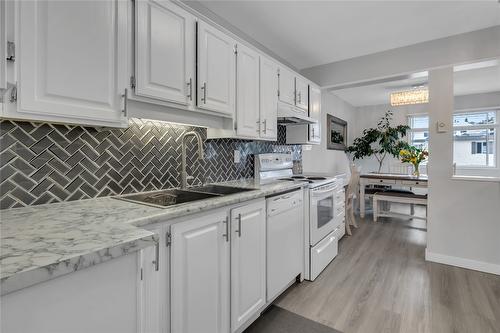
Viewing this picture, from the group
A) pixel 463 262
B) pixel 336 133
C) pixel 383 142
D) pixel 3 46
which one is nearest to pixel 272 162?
pixel 3 46

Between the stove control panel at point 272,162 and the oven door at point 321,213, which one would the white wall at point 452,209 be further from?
the stove control panel at point 272,162

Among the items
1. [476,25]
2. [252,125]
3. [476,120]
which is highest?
[476,25]

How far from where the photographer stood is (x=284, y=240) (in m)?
2.09

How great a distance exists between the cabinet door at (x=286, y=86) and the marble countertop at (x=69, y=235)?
5.63ft

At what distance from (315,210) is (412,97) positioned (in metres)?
3.00

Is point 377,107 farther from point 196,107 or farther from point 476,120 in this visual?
point 196,107

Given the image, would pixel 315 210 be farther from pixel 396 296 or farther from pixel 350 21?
pixel 350 21

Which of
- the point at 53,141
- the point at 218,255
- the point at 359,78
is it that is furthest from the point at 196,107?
the point at 359,78

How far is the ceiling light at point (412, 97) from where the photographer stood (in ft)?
13.0

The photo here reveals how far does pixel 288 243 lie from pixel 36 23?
208cm

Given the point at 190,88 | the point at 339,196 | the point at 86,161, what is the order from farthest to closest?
the point at 339,196
the point at 190,88
the point at 86,161

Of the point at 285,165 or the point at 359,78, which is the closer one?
the point at 285,165

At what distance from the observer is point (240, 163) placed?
8.50ft

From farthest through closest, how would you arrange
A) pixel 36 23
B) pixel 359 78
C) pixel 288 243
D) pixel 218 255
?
1. pixel 359 78
2. pixel 288 243
3. pixel 218 255
4. pixel 36 23
